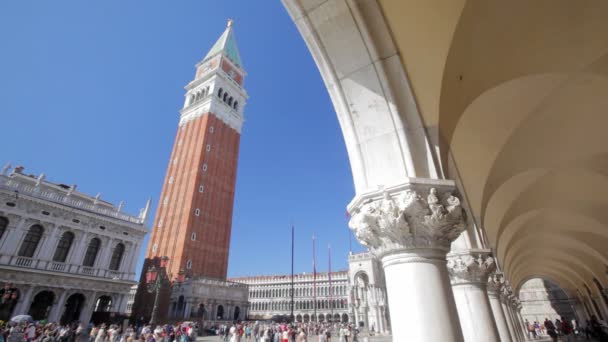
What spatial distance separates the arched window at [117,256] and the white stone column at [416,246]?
2626 cm

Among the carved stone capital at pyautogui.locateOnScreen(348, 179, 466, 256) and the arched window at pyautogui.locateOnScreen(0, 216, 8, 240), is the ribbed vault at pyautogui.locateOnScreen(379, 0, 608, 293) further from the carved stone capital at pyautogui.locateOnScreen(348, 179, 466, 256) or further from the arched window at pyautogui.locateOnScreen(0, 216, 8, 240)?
the arched window at pyautogui.locateOnScreen(0, 216, 8, 240)

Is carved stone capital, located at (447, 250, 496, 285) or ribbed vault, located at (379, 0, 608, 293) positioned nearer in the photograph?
ribbed vault, located at (379, 0, 608, 293)

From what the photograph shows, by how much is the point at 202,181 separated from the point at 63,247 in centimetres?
1383

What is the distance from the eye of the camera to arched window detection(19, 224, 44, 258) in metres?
19.0

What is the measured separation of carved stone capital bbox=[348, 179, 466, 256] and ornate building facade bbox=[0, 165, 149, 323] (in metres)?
22.1

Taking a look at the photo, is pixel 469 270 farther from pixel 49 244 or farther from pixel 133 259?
pixel 133 259

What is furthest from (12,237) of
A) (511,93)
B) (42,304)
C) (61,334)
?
(511,93)

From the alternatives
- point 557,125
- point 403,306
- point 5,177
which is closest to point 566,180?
point 557,125

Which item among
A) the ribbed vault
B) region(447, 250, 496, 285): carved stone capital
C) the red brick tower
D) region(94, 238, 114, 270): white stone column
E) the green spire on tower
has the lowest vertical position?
region(447, 250, 496, 285): carved stone capital

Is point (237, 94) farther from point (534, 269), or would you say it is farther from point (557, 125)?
point (557, 125)

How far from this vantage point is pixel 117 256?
2378cm

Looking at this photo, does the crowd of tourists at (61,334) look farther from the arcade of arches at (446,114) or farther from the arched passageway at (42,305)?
the arcade of arches at (446,114)

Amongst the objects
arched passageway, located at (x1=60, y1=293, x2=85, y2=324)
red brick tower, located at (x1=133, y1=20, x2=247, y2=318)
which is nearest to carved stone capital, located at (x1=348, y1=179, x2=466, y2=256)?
arched passageway, located at (x1=60, y1=293, x2=85, y2=324)

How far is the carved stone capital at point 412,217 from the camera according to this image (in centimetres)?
242
